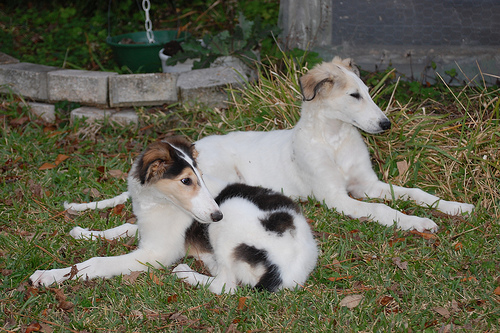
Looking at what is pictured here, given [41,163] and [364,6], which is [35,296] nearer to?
[41,163]

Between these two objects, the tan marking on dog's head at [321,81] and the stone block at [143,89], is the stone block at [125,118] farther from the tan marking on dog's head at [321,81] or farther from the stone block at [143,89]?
the tan marking on dog's head at [321,81]

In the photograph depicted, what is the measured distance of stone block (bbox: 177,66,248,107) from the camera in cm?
652

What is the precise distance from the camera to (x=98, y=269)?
3809 mm

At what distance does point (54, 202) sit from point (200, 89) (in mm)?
2323

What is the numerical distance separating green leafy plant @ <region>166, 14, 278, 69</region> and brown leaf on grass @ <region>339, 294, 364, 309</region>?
13.1ft

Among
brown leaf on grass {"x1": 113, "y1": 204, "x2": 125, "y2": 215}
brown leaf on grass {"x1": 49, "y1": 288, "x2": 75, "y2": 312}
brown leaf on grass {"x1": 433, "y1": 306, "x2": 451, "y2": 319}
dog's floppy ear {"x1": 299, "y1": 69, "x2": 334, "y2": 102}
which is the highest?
dog's floppy ear {"x1": 299, "y1": 69, "x2": 334, "y2": 102}

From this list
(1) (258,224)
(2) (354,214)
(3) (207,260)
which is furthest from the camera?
(2) (354,214)

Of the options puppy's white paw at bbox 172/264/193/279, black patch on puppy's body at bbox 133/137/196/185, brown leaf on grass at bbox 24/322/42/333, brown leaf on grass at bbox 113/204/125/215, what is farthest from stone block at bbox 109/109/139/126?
brown leaf on grass at bbox 24/322/42/333

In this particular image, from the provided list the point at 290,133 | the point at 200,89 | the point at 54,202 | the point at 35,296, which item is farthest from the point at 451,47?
the point at 35,296

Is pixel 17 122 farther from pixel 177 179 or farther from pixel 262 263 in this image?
pixel 262 263

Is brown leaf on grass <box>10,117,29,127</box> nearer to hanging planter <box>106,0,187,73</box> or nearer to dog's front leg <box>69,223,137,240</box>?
hanging planter <box>106,0,187,73</box>

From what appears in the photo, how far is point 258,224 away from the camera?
355cm

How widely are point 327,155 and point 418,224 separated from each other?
40.5 inches

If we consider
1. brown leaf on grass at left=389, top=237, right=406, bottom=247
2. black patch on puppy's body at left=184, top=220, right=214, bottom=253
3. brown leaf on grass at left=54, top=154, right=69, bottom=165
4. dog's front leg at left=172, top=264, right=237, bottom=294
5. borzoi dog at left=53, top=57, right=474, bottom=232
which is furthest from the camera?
brown leaf on grass at left=54, top=154, right=69, bottom=165
